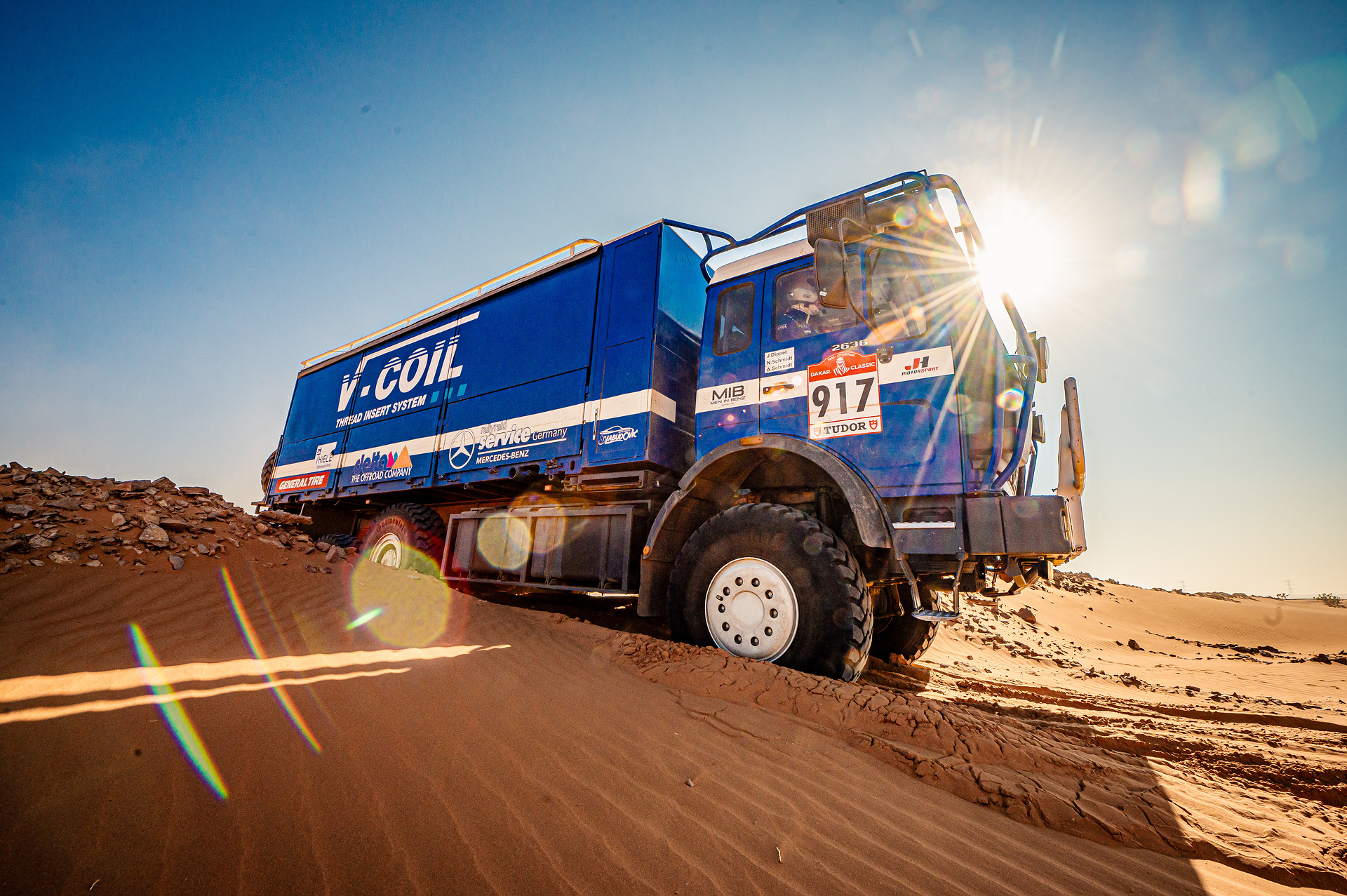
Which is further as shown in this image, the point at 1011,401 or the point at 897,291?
the point at 897,291

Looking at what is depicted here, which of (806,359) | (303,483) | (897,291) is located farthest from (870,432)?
(303,483)

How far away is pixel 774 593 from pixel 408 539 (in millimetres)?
5639

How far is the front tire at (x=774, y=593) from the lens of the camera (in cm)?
374

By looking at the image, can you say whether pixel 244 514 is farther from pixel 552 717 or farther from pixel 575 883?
pixel 575 883

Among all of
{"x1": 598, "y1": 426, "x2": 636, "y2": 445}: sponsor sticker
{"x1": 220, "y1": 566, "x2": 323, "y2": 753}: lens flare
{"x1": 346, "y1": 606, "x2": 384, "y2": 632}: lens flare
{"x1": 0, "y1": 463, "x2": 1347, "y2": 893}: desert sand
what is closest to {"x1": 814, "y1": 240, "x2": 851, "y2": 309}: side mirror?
{"x1": 598, "y1": 426, "x2": 636, "y2": 445}: sponsor sticker

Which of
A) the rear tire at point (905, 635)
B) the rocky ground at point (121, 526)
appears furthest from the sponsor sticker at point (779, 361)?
the rocky ground at point (121, 526)

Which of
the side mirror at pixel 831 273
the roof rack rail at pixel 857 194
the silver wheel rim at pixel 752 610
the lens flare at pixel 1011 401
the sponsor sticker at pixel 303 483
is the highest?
the roof rack rail at pixel 857 194

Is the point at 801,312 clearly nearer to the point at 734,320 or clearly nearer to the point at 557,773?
the point at 734,320

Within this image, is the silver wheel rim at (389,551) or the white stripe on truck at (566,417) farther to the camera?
the silver wheel rim at (389,551)

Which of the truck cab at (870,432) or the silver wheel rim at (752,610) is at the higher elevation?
the truck cab at (870,432)

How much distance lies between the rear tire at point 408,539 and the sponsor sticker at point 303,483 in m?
1.64

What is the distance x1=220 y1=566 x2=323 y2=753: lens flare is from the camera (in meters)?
2.33

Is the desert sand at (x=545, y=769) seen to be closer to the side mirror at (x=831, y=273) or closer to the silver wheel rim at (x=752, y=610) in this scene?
the silver wheel rim at (x=752, y=610)

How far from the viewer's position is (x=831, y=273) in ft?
12.4
